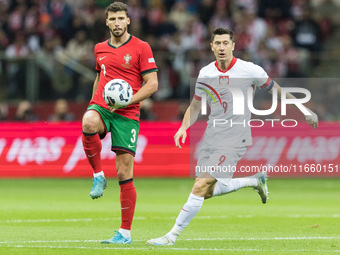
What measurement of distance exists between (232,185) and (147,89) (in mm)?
1958

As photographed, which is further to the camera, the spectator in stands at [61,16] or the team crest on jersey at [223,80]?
the spectator in stands at [61,16]

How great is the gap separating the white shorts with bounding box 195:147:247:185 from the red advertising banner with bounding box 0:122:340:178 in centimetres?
988

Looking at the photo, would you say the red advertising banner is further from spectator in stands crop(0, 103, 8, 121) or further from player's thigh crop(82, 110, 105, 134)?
player's thigh crop(82, 110, 105, 134)

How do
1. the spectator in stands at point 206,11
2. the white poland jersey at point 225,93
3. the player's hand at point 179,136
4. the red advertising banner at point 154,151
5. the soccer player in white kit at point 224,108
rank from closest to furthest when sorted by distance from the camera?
the player's hand at point 179,136
the soccer player in white kit at point 224,108
the white poland jersey at point 225,93
the red advertising banner at point 154,151
the spectator in stands at point 206,11

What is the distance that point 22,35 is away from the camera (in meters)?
23.1

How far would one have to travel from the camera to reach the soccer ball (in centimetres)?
915

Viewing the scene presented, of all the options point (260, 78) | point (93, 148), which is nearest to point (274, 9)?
point (260, 78)

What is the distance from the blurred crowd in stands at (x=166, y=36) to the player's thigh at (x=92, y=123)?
35.5ft

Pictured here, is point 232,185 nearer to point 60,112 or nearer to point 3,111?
point 60,112

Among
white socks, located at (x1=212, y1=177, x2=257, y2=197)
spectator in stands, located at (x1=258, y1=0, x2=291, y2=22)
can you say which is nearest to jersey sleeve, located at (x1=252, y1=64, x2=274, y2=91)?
white socks, located at (x1=212, y1=177, x2=257, y2=197)

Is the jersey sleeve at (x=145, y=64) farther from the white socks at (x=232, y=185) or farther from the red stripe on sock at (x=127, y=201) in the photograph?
the white socks at (x=232, y=185)

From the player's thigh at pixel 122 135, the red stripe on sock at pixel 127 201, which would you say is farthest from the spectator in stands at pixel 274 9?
the red stripe on sock at pixel 127 201

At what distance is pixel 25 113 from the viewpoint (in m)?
20.2

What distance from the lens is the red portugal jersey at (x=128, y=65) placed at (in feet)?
31.4
